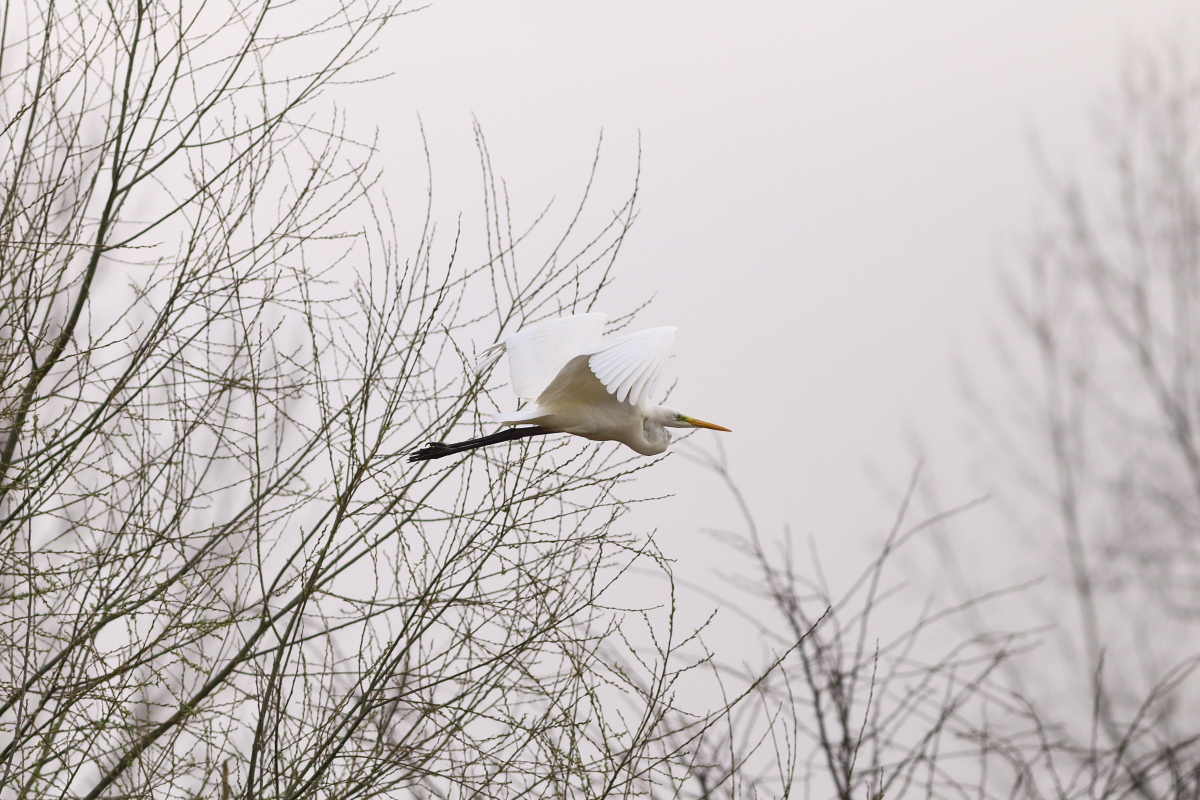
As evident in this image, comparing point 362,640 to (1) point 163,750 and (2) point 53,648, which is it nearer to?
(1) point 163,750

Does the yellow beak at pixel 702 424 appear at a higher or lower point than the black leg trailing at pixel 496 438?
higher

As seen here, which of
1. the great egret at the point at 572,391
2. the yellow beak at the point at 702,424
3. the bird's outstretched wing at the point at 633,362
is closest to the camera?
the bird's outstretched wing at the point at 633,362

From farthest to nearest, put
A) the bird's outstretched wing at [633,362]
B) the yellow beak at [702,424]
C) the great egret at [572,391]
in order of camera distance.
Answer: the yellow beak at [702,424] → the great egret at [572,391] → the bird's outstretched wing at [633,362]

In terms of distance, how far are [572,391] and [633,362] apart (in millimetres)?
829

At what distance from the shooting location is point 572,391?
17.9 ft

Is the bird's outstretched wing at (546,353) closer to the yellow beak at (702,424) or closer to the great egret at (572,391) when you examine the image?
the great egret at (572,391)

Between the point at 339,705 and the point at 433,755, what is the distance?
0.34 m

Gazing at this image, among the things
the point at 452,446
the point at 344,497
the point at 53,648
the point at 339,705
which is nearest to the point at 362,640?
the point at 339,705

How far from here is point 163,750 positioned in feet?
12.6

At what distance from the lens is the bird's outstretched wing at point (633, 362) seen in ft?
15.2

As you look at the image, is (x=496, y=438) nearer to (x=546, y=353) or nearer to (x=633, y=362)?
(x=546, y=353)

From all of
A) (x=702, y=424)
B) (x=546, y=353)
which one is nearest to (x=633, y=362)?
(x=546, y=353)

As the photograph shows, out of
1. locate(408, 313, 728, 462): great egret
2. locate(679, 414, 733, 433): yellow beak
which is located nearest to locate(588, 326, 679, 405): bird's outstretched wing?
locate(408, 313, 728, 462): great egret

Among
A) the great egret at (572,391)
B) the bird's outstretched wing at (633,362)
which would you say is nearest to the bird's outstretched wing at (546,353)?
the great egret at (572,391)
